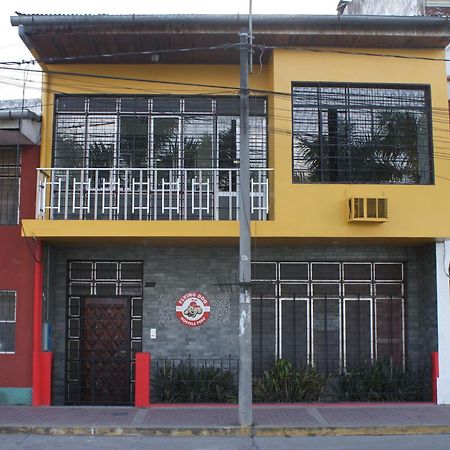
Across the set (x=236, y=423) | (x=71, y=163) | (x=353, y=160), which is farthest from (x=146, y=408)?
(x=353, y=160)

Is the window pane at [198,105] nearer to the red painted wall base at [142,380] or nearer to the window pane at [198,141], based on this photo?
the window pane at [198,141]

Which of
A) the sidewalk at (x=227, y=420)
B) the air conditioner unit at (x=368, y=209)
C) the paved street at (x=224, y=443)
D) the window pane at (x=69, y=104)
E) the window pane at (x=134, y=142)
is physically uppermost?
the window pane at (x=69, y=104)

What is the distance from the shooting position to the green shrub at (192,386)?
12172 mm

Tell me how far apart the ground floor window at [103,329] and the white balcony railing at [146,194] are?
53.3 inches

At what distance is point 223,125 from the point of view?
1294 centimetres

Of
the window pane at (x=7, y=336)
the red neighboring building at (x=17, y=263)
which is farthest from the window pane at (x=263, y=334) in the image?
the window pane at (x=7, y=336)

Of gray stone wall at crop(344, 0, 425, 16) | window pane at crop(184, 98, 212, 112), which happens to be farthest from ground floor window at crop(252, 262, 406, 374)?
gray stone wall at crop(344, 0, 425, 16)

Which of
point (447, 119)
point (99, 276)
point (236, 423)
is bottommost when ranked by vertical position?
point (236, 423)

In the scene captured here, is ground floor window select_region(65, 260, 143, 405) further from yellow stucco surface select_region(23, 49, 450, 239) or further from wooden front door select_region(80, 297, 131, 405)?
yellow stucco surface select_region(23, 49, 450, 239)

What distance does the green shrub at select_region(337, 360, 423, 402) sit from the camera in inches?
490

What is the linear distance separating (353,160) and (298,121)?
129cm

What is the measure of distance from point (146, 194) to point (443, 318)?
6082 mm

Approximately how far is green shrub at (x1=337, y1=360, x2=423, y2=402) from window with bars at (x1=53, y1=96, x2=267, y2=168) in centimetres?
454

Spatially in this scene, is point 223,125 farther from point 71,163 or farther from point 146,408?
point 146,408
